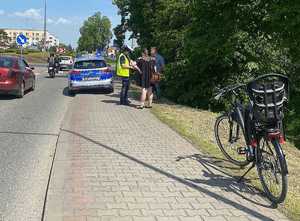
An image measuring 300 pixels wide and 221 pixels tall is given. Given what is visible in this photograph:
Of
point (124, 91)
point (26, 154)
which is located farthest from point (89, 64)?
point (26, 154)

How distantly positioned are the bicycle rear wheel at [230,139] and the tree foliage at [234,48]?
18.3 ft

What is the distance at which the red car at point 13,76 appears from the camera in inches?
667

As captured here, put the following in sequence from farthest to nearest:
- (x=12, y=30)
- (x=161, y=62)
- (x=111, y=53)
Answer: (x=12, y=30)
(x=111, y=53)
(x=161, y=62)

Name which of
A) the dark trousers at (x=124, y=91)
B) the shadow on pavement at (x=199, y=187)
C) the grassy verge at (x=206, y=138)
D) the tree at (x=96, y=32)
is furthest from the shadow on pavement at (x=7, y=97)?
the tree at (x=96, y=32)

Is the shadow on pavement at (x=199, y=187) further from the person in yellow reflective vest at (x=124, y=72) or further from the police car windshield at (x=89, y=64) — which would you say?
the police car windshield at (x=89, y=64)

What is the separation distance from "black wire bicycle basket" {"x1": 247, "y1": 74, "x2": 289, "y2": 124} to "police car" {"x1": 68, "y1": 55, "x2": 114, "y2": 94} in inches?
557

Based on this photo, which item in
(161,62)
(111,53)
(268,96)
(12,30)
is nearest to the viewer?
(268,96)

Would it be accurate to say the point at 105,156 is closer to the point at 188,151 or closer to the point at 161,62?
the point at 188,151

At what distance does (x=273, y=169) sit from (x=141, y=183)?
1.64 meters

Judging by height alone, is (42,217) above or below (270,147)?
below

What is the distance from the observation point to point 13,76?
17234 mm

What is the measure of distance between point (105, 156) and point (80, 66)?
40.2ft

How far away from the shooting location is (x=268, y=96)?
5.49m

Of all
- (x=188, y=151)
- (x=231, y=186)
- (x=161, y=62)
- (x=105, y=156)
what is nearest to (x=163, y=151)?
(x=188, y=151)
